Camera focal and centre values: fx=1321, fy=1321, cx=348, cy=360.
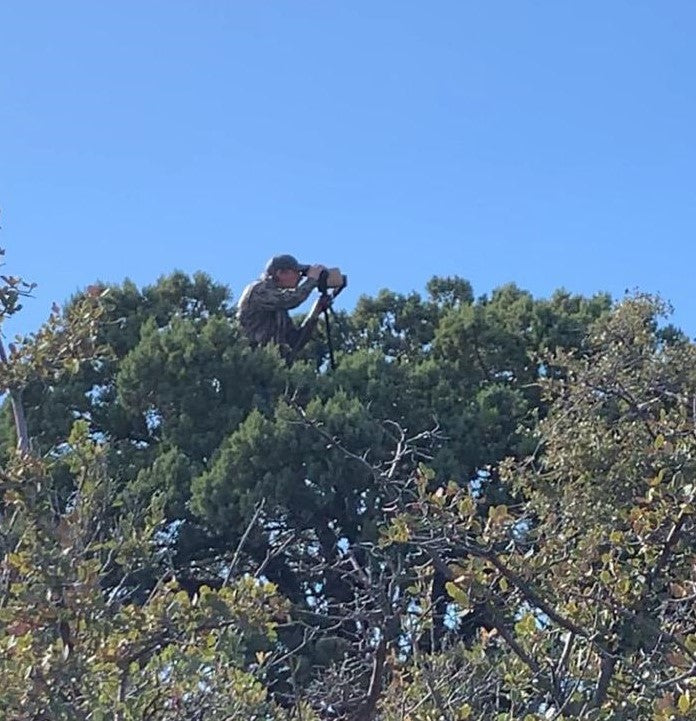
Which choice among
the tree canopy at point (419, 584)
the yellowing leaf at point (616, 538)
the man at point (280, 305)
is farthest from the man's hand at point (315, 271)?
the yellowing leaf at point (616, 538)

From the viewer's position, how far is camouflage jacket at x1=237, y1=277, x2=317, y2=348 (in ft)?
40.0

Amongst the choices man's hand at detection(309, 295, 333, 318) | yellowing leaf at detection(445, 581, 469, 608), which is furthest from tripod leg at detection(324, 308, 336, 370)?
yellowing leaf at detection(445, 581, 469, 608)

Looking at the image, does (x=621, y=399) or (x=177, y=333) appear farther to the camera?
(x=177, y=333)

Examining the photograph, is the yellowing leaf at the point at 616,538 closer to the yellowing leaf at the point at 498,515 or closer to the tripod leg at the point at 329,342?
the yellowing leaf at the point at 498,515

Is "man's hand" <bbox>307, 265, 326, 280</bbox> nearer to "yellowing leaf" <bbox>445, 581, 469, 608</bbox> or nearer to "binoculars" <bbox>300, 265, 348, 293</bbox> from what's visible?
"binoculars" <bbox>300, 265, 348, 293</bbox>

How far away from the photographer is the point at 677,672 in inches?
109

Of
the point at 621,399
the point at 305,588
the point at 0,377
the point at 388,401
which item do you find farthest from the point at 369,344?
the point at 0,377

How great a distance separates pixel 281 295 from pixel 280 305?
0.17 metres

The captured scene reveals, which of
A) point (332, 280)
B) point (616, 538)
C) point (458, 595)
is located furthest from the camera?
point (332, 280)

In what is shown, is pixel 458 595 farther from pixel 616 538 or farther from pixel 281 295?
pixel 281 295

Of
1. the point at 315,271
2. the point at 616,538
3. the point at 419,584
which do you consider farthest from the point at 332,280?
the point at 616,538

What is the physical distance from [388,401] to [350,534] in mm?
1954

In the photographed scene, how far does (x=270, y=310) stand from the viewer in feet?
41.3

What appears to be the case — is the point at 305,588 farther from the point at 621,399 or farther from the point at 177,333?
the point at 621,399
